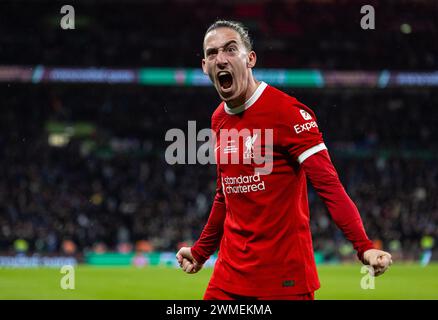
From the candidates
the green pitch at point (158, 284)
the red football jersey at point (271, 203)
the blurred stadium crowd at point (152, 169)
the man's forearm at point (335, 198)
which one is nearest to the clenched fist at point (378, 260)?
the man's forearm at point (335, 198)

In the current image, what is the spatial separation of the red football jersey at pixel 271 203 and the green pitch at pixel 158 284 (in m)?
8.40

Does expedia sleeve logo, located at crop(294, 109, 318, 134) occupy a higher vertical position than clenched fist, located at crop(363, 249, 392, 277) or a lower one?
higher

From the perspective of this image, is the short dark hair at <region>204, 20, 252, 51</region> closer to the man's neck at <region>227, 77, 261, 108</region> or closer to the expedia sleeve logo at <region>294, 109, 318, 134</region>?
the man's neck at <region>227, 77, 261, 108</region>

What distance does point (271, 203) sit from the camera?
12.5 ft

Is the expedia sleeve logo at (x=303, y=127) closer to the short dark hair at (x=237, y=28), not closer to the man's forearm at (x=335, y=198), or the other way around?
the man's forearm at (x=335, y=198)

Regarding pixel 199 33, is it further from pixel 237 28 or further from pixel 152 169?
pixel 237 28

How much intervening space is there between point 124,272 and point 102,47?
11.7 metres

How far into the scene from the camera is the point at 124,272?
1795cm

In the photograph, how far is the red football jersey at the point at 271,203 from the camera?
12.3 feet

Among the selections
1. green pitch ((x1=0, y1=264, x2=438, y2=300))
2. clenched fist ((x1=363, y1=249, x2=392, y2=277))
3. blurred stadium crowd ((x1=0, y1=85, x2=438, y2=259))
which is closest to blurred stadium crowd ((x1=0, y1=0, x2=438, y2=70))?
blurred stadium crowd ((x1=0, y1=85, x2=438, y2=259))

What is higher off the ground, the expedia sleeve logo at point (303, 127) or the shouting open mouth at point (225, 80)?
the shouting open mouth at point (225, 80)

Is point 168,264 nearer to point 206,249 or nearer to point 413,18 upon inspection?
point 413,18

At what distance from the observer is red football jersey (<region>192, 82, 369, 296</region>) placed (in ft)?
12.3

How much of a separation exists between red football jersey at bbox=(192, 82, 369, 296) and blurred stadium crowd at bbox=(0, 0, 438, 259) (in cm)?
1823
